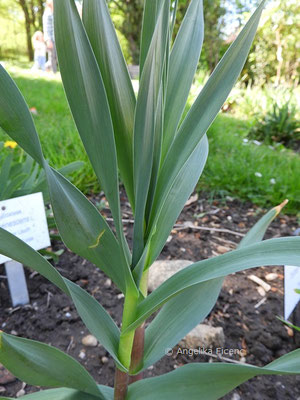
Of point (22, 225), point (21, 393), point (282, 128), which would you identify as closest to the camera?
point (21, 393)

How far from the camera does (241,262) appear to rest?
345mm

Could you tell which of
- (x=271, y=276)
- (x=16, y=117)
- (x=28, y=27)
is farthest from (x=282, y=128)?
(x=28, y=27)

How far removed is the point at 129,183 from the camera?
46cm

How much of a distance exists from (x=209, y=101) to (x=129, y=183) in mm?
152

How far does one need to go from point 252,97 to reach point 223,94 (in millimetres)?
4167

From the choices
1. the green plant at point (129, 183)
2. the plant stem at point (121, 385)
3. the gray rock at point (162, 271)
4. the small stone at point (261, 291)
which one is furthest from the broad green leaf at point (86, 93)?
the small stone at point (261, 291)

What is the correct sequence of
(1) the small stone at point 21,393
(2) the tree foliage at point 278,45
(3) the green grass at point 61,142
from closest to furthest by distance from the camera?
(1) the small stone at point 21,393
(3) the green grass at point 61,142
(2) the tree foliage at point 278,45

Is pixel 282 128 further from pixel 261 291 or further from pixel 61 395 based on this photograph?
pixel 61 395

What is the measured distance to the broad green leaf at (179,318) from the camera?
48 cm

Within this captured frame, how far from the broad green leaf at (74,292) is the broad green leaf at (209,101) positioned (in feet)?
0.53

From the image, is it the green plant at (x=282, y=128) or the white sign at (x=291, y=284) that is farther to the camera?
the green plant at (x=282, y=128)

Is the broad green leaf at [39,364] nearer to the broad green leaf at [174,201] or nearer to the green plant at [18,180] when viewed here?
the broad green leaf at [174,201]

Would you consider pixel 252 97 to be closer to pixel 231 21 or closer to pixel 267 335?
pixel 267 335

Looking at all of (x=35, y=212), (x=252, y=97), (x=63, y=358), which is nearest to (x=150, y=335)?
(x=63, y=358)
